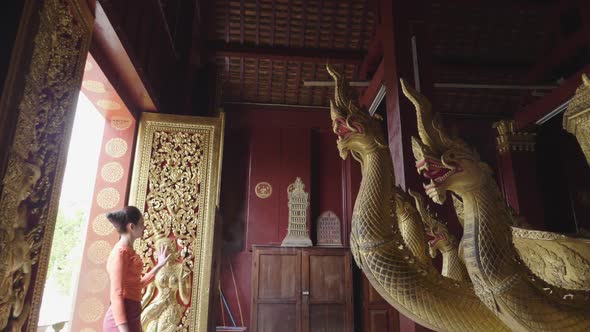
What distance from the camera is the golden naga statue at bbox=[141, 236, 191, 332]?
8.43 feet

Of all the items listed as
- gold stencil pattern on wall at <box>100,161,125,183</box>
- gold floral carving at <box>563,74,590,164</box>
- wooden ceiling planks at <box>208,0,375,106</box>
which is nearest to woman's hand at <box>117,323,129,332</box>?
gold stencil pattern on wall at <box>100,161,125,183</box>

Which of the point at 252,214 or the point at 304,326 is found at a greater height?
the point at 252,214

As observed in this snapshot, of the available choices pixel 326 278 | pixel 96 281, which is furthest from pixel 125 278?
pixel 326 278

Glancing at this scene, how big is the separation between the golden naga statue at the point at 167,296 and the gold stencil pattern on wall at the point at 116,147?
0.77 m

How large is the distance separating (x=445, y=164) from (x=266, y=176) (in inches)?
180

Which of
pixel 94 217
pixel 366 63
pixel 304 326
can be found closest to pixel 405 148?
pixel 366 63

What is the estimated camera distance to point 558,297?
1.00 metres

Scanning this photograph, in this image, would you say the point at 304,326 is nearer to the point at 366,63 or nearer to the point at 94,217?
the point at 94,217

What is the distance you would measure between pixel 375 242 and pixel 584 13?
11.3ft

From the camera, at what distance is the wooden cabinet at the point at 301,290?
14.9ft

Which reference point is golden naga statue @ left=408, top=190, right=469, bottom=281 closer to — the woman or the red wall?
the woman

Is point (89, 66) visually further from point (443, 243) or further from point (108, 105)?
point (443, 243)

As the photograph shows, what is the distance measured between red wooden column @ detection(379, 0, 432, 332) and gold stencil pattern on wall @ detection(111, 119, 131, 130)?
6.96 feet

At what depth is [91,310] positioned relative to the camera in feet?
8.30
